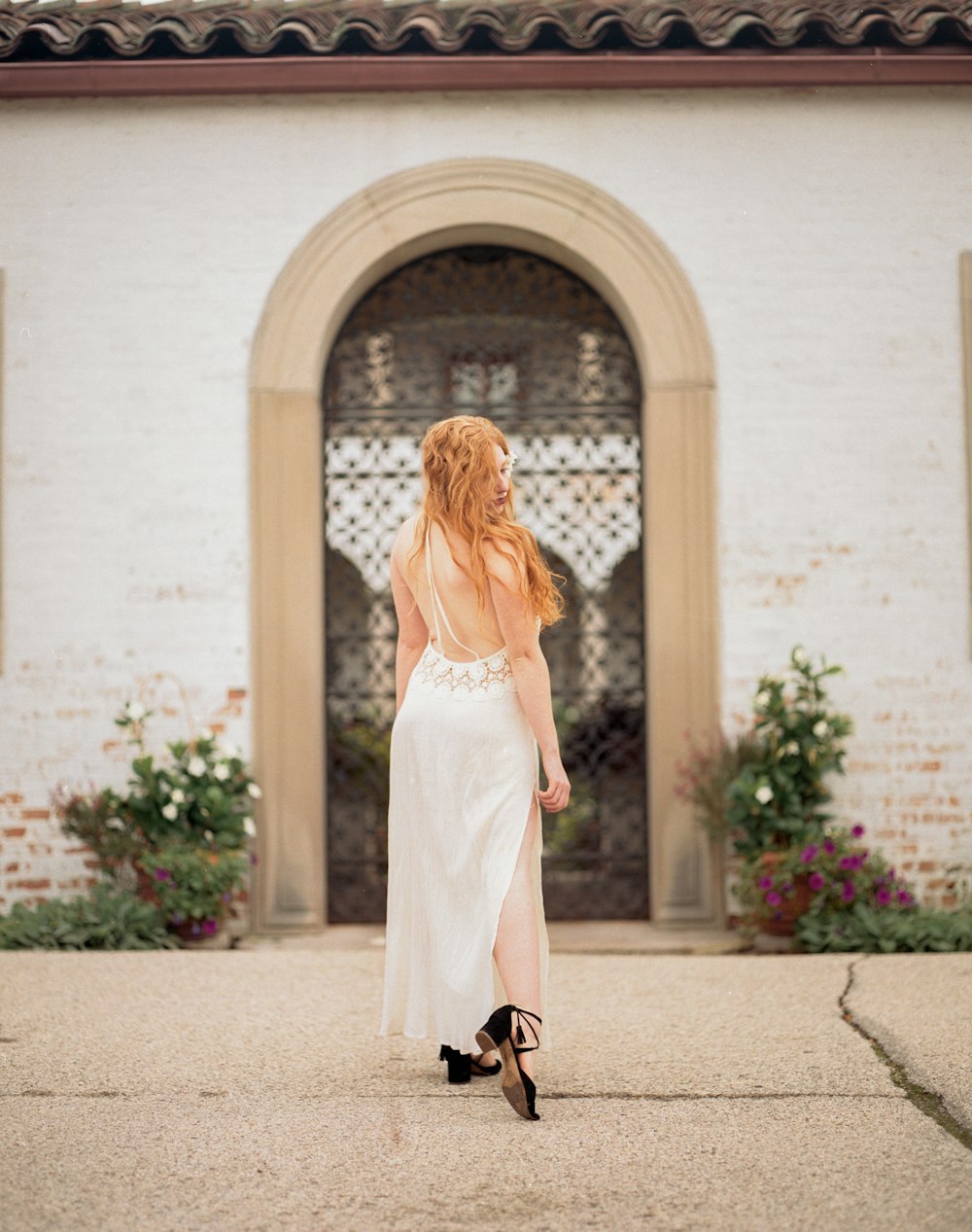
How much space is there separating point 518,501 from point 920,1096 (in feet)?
13.5

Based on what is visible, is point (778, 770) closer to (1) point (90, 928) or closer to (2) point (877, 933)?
(2) point (877, 933)

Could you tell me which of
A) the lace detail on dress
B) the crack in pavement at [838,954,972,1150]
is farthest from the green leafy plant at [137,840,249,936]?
the crack in pavement at [838,954,972,1150]

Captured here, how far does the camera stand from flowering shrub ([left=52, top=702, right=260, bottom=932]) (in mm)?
6277

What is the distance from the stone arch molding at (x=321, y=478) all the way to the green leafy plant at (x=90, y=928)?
0.61 meters

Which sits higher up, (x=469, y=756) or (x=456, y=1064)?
(x=469, y=756)

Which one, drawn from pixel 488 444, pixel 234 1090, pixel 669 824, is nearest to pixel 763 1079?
pixel 234 1090

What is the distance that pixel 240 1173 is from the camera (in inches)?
124

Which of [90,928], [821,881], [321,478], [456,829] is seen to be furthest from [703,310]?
[90,928]

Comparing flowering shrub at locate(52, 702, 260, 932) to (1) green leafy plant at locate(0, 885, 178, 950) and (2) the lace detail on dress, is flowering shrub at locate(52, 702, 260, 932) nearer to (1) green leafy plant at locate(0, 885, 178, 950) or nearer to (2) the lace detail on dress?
(1) green leafy plant at locate(0, 885, 178, 950)

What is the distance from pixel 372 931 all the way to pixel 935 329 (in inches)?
156

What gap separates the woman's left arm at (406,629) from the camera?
4004 mm

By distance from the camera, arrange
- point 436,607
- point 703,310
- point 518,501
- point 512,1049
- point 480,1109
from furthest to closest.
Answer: point 518,501 < point 703,310 < point 436,607 < point 480,1109 < point 512,1049

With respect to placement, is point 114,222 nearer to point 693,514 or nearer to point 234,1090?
point 693,514

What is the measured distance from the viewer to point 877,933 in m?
6.14
